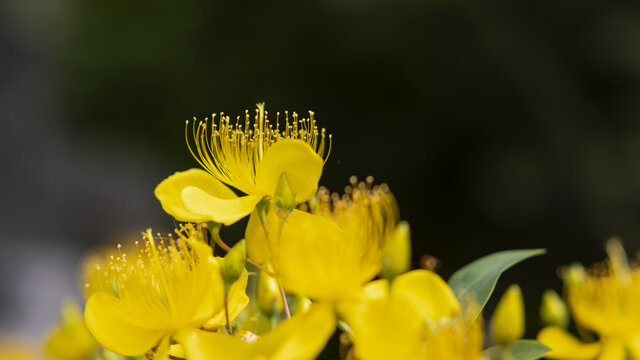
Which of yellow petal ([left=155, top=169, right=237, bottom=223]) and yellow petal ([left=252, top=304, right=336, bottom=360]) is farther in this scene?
yellow petal ([left=155, top=169, right=237, bottom=223])

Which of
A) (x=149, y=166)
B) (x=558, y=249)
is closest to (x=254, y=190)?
(x=558, y=249)

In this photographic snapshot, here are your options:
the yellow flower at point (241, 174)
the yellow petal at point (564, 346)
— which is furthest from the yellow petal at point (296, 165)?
the yellow petal at point (564, 346)

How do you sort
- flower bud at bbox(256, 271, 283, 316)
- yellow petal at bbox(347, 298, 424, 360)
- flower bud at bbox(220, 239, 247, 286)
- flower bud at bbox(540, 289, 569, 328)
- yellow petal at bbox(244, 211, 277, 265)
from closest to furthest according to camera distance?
yellow petal at bbox(347, 298, 424, 360), flower bud at bbox(220, 239, 247, 286), yellow petal at bbox(244, 211, 277, 265), flower bud at bbox(256, 271, 283, 316), flower bud at bbox(540, 289, 569, 328)

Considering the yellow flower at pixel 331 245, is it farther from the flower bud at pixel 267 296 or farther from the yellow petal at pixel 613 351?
the yellow petal at pixel 613 351

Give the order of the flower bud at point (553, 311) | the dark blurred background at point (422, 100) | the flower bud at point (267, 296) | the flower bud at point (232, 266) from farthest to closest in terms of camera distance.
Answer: the dark blurred background at point (422, 100), the flower bud at point (553, 311), the flower bud at point (267, 296), the flower bud at point (232, 266)

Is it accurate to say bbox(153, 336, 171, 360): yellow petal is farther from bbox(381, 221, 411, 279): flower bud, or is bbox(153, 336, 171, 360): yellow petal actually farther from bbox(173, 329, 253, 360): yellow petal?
bbox(381, 221, 411, 279): flower bud

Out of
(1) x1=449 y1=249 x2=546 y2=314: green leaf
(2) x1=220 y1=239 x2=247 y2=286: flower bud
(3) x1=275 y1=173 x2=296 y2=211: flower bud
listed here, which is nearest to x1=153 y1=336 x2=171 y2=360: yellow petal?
(2) x1=220 y1=239 x2=247 y2=286: flower bud

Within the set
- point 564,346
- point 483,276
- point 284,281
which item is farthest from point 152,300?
point 564,346
